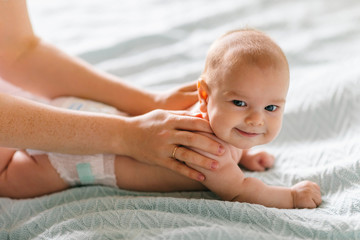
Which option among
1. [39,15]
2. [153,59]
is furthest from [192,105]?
[39,15]

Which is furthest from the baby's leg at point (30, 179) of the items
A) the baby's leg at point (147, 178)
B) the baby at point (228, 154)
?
the baby's leg at point (147, 178)

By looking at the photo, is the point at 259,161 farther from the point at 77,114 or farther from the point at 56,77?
the point at 56,77

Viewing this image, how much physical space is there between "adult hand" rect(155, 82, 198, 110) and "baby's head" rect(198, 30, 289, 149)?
0.22 metres

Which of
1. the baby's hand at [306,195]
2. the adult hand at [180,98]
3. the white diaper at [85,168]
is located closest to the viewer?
the baby's hand at [306,195]

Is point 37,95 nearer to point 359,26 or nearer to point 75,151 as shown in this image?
point 75,151

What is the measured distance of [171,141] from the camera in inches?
40.6

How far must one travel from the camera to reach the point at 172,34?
1.85 meters

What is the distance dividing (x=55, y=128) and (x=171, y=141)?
311 mm

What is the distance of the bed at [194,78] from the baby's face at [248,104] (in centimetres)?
17

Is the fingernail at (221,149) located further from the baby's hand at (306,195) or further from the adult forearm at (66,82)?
the adult forearm at (66,82)

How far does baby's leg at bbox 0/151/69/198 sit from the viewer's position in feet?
3.76


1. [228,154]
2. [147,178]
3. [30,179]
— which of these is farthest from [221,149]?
[30,179]

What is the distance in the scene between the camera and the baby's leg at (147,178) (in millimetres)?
1112

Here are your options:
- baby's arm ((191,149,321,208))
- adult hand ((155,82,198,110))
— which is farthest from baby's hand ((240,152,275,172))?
adult hand ((155,82,198,110))
